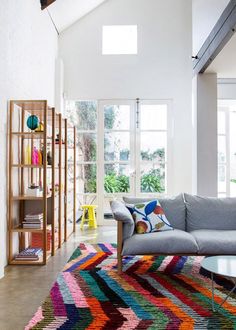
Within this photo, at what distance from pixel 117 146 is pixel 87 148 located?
596 mm

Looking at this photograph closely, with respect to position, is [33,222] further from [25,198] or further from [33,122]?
[33,122]

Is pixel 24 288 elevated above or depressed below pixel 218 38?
below

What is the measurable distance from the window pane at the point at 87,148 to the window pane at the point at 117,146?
22cm

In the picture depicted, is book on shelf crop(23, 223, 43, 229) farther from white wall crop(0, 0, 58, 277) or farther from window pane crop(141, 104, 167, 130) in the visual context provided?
window pane crop(141, 104, 167, 130)

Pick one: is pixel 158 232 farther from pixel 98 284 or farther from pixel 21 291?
pixel 21 291

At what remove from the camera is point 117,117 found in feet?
22.0

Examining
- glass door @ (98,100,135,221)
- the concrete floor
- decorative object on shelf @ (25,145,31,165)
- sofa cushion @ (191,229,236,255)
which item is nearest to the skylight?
glass door @ (98,100,135,221)

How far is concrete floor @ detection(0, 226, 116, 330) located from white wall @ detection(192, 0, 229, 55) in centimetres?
373

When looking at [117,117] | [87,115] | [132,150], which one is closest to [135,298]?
[132,150]

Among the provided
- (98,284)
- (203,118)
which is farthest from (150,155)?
(98,284)

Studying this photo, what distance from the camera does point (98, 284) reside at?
3.11 metres

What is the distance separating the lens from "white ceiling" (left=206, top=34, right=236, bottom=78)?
179 inches

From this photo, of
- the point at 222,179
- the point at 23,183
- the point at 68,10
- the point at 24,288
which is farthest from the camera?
the point at 222,179

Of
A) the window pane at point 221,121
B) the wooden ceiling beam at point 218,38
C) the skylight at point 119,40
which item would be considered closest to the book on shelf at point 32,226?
the wooden ceiling beam at point 218,38
